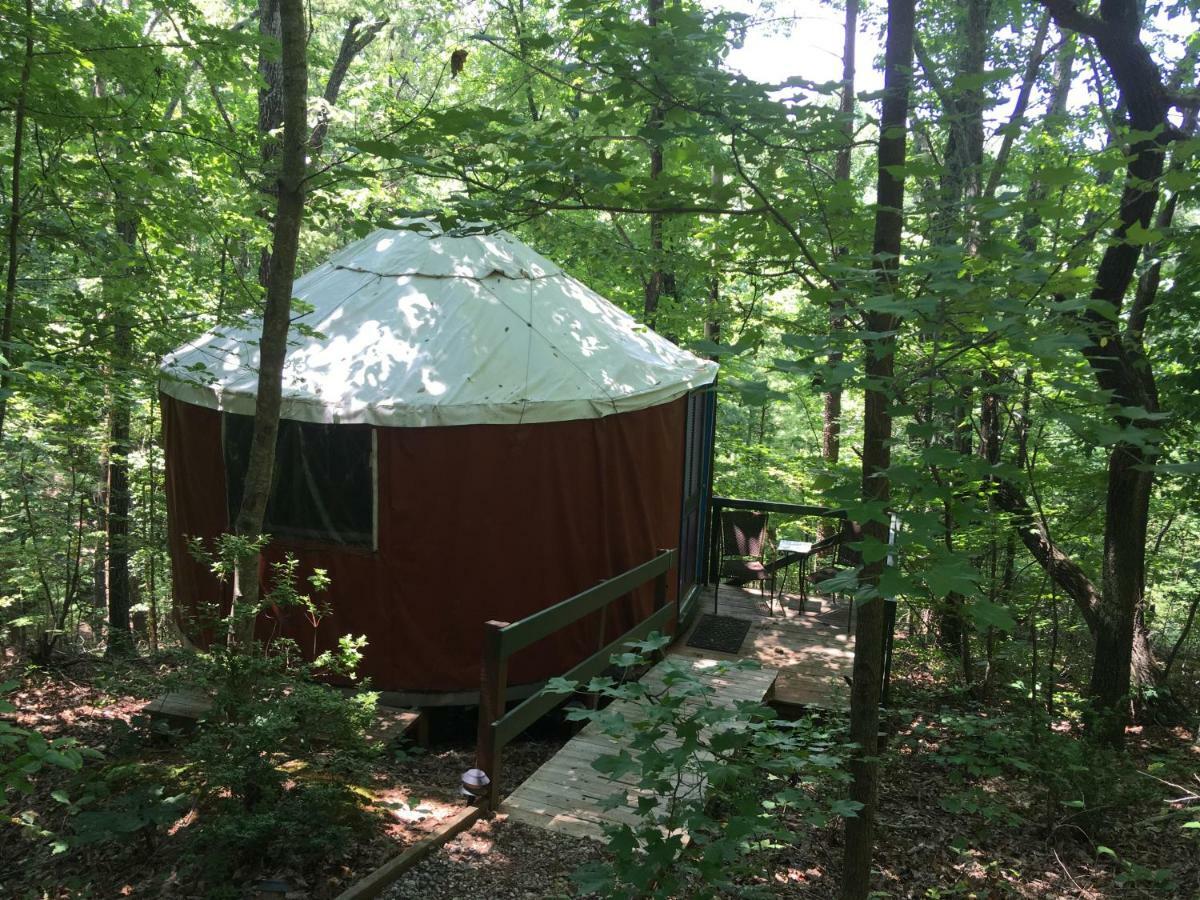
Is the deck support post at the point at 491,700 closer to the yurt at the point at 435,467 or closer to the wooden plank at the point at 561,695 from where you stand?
the wooden plank at the point at 561,695

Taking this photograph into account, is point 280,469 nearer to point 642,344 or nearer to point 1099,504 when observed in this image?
point 642,344

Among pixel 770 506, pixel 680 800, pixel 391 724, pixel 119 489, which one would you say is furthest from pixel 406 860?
pixel 119 489

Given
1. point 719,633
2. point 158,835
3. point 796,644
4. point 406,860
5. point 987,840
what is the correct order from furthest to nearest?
1. point 719,633
2. point 796,644
3. point 987,840
4. point 158,835
5. point 406,860

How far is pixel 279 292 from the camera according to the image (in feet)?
11.2

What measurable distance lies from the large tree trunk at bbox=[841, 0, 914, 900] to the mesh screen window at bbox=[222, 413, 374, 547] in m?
3.08

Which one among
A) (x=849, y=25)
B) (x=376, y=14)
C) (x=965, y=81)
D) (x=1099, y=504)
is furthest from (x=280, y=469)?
(x=849, y=25)

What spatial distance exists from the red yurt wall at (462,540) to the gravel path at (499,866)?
166 centimetres

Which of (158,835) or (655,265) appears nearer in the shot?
(158,835)

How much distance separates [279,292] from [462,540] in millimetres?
1956

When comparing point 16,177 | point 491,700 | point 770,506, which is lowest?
point 491,700

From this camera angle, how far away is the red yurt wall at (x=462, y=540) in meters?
4.77

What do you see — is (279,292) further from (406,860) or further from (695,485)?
(695,485)

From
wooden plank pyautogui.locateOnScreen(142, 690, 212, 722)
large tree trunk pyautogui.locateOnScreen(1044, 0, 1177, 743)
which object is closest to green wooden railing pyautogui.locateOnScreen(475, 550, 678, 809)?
wooden plank pyautogui.locateOnScreen(142, 690, 212, 722)

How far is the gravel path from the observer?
2865 mm
